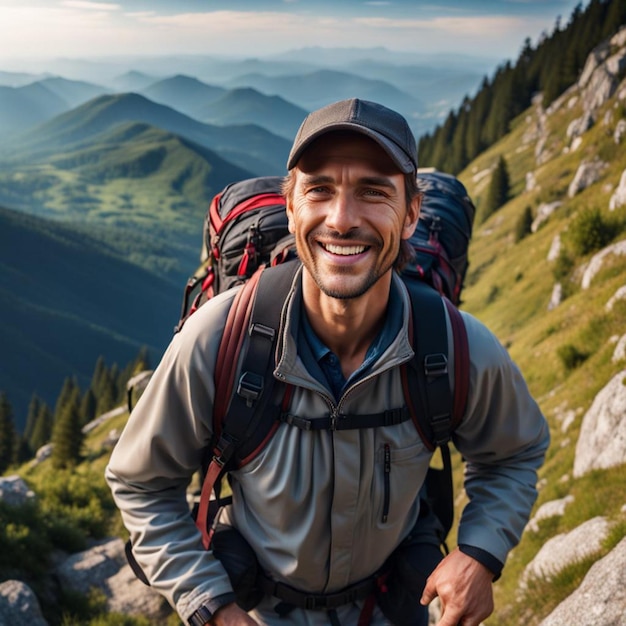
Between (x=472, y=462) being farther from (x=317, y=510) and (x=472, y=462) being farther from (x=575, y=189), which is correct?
(x=575, y=189)

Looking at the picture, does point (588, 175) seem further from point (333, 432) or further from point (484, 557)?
point (333, 432)

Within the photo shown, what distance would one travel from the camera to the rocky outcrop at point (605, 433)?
26.3 feet

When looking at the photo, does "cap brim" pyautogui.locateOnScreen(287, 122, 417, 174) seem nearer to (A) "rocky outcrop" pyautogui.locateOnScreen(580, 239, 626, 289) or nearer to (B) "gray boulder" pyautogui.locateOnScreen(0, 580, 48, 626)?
(B) "gray boulder" pyautogui.locateOnScreen(0, 580, 48, 626)

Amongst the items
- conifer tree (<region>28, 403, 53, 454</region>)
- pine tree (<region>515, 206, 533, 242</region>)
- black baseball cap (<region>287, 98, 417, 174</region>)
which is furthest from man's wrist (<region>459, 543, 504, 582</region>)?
conifer tree (<region>28, 403, 53, 454</region>)

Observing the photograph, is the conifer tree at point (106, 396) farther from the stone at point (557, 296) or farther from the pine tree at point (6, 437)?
the stone at point (557, 296)

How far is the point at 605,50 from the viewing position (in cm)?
6531

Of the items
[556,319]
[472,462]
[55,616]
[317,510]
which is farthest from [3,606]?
[556,319]

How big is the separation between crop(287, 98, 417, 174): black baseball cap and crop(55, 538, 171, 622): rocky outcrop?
713 centimetres

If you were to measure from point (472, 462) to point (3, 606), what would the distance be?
524 centimetres

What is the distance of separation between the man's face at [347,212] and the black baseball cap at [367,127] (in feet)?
0.25

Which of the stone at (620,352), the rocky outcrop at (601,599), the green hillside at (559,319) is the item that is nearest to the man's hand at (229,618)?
the rocky outcrop at (601,599)

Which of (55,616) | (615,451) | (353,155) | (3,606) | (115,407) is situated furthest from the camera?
(115,407)

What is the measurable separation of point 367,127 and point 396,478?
1907 mm

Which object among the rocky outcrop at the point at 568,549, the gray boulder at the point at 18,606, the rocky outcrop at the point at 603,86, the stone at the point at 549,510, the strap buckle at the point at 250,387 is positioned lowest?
the gray boulder at the point at 18,606
